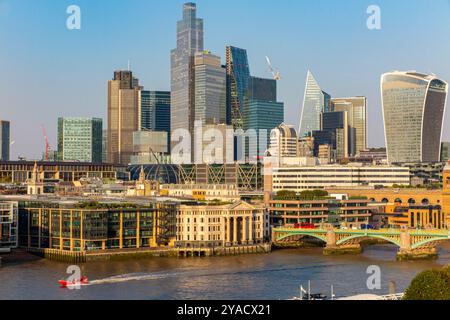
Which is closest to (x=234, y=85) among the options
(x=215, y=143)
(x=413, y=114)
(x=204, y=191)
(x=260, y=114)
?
(x=260, y=114)

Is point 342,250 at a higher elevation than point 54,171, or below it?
below

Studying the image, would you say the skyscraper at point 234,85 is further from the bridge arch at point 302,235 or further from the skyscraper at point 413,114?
the bridge arch at point 302,235

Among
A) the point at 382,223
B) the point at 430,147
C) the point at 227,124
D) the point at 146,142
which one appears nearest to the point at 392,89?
the point at 430,147

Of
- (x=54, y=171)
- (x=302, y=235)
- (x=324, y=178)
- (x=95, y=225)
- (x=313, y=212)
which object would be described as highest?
(x=54, y=171)

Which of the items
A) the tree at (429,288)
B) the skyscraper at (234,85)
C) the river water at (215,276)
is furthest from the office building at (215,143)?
the tree at (429,288)

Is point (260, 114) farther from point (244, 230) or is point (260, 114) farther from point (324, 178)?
point (244, 230)

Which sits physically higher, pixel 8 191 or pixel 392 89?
pixel 392 89
